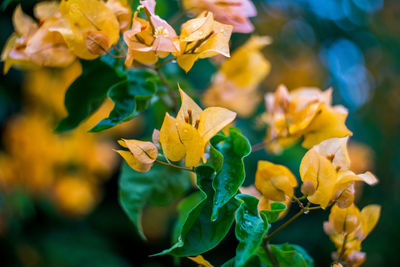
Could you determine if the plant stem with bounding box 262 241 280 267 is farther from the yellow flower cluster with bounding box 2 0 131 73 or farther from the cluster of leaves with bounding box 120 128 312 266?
the yellow flower cluster with bounding box 2 0 131 73

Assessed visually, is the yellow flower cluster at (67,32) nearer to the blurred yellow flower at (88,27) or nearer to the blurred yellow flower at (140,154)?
the blurred yellow flower at (88,27)

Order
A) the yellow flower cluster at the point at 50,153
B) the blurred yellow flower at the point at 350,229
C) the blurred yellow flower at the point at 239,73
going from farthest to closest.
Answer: the yellow flower cluster at the point at 50,153
the blurred yellow flower at the point at 239,73
the blurred yellow flower at the point at 350,229

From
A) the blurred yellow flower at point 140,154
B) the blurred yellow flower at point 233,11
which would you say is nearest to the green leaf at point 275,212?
the blurred yellow flower at point 140,154

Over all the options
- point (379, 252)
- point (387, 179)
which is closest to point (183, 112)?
point (379, 252)

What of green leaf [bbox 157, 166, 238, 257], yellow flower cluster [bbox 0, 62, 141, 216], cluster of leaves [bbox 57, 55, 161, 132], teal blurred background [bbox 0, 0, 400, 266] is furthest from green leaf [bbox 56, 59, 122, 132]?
yellow flower cluster [bbox 0, 62, 141, 216]

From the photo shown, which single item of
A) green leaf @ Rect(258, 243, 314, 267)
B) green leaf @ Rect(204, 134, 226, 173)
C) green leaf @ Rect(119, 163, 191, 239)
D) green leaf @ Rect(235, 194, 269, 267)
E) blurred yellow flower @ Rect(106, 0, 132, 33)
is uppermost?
blurred yellow flower @ Rect(106, 0, 132, 33)
